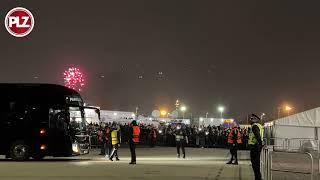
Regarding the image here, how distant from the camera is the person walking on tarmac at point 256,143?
15.0 meters

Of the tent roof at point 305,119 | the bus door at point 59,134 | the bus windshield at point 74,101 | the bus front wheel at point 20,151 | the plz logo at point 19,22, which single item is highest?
the plz logo at point 19,22

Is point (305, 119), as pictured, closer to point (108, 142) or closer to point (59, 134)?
point (108, 142)

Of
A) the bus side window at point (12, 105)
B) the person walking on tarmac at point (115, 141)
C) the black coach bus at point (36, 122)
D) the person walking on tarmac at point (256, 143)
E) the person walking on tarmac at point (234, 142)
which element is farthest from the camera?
the bus side window at point (12, 105)

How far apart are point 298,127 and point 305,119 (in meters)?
2.84

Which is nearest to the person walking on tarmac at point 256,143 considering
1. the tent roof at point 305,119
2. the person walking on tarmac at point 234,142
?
the person walking on tarmac at point 234,142

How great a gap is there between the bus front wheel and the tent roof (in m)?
13.0

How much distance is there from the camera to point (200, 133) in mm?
47844

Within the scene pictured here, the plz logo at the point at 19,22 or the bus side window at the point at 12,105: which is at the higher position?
the plz logo at the point at 19,22

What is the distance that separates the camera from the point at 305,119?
27.7 meters

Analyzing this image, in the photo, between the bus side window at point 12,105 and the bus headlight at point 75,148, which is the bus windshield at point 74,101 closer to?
the bus headlight at point 75,148

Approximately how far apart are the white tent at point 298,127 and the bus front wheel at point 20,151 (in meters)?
12.5

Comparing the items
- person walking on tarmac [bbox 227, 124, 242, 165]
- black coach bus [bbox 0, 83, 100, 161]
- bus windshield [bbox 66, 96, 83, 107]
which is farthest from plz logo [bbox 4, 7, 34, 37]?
person walking on tarmac [bbox 227, 124, 242, 165]

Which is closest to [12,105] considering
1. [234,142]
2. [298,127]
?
[234,142]

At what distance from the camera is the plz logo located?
2489 cm
